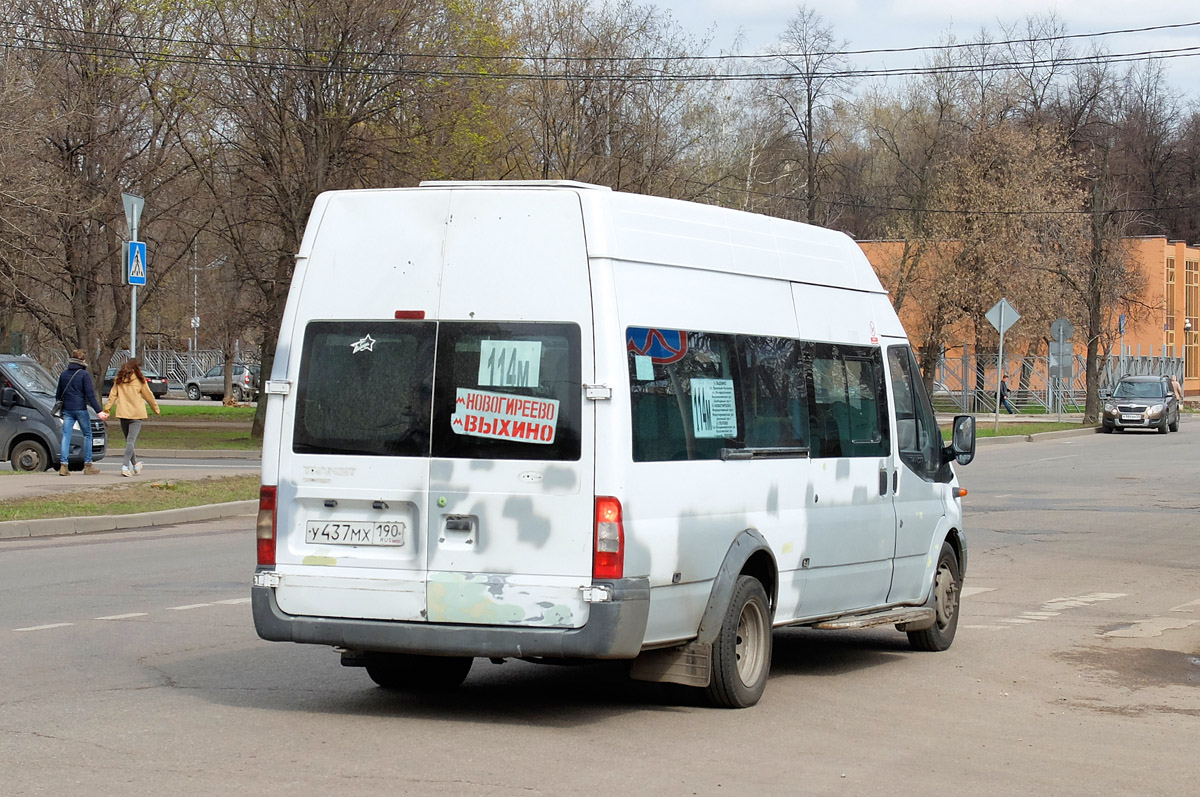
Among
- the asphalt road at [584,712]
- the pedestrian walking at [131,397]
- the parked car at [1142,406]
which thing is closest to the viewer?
the asphalt road at [584,712]

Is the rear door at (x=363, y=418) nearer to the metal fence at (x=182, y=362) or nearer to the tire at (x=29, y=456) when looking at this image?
the tire at (x=29, y=456)

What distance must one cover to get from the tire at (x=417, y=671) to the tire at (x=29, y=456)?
1795cm

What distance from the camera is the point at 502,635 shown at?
22.7 ft

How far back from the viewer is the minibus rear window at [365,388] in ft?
23.7

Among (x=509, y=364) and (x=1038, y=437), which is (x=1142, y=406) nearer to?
(x=1038, y=437)

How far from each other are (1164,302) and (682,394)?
74.0 metres

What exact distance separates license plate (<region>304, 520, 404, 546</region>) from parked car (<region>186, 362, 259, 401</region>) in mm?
62943

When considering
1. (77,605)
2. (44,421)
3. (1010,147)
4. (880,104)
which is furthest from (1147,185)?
(77,605)

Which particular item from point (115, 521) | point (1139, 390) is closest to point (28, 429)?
point (115, 521)

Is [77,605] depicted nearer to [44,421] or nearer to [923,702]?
[923,702]

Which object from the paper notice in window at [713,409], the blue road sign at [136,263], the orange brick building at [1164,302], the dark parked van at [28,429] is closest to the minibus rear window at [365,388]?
the paper notice in window at [713,409]

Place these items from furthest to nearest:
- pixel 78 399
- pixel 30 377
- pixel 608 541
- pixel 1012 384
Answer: pixel 1012 384 → pixel 30 377 → pixel 78 399 → pixel 608 541

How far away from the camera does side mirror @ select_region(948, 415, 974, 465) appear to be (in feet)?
31.4

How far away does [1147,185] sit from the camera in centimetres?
9388
